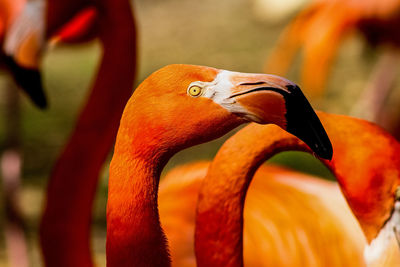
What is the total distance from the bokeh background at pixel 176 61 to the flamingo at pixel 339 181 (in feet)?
4.97

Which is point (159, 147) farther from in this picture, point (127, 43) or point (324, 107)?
point (324, 107)

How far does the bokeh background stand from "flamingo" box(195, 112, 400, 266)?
4.97ft

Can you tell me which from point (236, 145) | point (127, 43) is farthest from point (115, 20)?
point (236, 145)

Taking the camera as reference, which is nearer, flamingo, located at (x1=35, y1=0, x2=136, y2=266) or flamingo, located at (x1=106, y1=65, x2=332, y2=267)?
flamingo, located at (x1=106, y1=65, x2=332, y2=267)

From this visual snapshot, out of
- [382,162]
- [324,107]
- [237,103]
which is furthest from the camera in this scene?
[324,107]

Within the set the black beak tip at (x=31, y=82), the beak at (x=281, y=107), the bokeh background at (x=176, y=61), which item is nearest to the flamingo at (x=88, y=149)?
the black beak tip at (x=31, y=82)

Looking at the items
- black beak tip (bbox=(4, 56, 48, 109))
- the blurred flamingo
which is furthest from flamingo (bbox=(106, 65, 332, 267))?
the blurred flamingo

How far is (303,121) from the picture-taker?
0.95 metres

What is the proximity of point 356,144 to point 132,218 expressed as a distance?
45 cm

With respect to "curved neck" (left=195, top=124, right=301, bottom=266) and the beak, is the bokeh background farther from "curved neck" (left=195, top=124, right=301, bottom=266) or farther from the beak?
the beak

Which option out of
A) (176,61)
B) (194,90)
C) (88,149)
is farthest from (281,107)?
(176,61)

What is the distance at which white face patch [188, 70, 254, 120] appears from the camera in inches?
38.7

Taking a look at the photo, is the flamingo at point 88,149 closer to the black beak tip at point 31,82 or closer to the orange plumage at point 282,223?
the black beak tip at point 31,82

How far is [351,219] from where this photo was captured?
166cm
